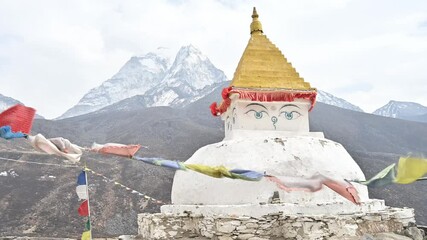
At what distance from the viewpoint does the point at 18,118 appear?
11.8ft

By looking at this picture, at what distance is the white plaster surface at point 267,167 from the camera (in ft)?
19.7

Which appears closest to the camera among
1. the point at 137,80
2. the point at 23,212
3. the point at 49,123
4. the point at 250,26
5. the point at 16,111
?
the point at 16,111

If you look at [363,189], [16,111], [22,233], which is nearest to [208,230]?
[363,189]

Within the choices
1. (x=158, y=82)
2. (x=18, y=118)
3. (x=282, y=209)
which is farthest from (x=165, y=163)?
(x=158, y=82)

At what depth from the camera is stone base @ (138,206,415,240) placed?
18.0 feet

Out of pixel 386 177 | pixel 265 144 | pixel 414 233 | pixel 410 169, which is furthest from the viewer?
pixel 265 144

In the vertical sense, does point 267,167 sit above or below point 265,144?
below

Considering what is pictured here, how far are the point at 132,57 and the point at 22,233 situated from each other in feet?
168

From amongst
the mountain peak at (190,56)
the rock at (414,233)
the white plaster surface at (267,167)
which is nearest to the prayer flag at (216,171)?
the white plaster surface at (267,167)

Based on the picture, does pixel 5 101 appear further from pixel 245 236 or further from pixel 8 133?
pixel 8 133

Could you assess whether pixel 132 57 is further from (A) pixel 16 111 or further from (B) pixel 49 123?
(A) pixel 16 111

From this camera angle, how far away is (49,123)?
34.4m

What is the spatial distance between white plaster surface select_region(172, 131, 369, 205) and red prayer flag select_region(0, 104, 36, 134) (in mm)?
3282

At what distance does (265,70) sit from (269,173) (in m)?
2.32
